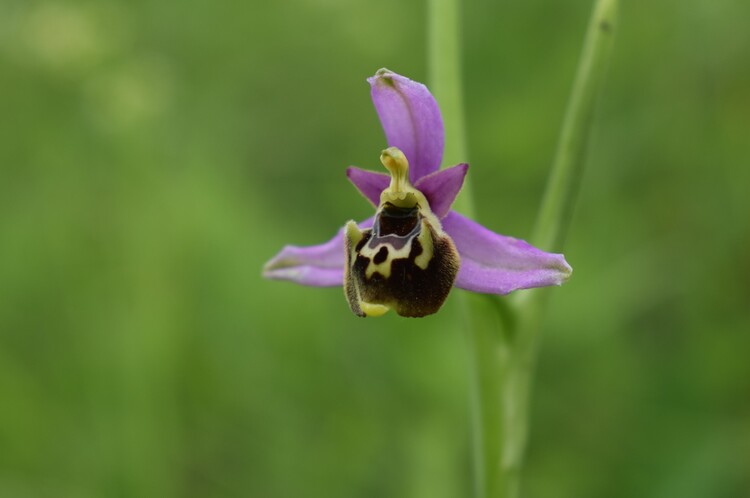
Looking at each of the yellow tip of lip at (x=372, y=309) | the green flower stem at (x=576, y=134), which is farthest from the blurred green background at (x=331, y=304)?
the yellow tip of lip at (x=372, y=309)

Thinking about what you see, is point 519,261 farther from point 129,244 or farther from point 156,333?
point 129,244

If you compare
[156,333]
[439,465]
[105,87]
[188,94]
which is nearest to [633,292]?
[439,465]

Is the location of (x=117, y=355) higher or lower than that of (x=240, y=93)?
lower

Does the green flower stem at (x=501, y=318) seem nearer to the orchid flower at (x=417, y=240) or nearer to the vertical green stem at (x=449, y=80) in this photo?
the vertical green stem at (x=449, y=80)

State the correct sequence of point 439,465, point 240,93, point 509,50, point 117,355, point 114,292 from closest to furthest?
point 439,465 < point 117,355 < point 114,292 < point 509,50 < point 240,93

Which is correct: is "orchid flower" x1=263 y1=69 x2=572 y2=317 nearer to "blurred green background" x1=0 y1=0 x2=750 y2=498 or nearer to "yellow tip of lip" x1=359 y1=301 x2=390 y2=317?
"yellow tip of lip" x1=359 y1=301 x2=390 y2=317

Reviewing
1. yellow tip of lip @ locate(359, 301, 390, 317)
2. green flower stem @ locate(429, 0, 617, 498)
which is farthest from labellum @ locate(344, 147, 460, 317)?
green flower stem @ locate(429, 0, 617, 498)

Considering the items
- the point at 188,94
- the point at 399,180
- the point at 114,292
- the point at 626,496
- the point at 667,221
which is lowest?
the point at 626,496
